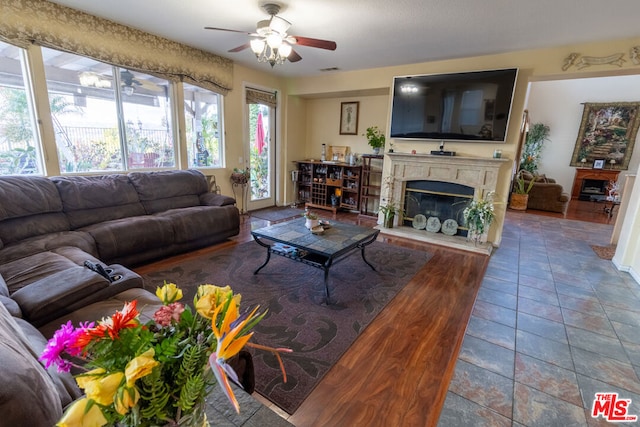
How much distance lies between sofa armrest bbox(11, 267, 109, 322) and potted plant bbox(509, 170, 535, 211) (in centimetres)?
800

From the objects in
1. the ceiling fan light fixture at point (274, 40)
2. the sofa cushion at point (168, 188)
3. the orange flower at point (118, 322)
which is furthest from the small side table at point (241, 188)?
the orange flower at point (118, 322)

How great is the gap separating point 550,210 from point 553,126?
10.5 feet

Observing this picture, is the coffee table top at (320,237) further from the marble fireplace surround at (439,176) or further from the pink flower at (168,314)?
the pink flower at (168,314)

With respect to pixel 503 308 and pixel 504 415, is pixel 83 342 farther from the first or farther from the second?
pixel 503 308

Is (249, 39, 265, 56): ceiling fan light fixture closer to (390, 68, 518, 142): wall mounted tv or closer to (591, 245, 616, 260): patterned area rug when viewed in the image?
(390, 68, 518, 142): wall mounted tv

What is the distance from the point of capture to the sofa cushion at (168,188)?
3654mm

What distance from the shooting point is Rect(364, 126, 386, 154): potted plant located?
5453 millimetres

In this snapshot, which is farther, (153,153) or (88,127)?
(153,153)

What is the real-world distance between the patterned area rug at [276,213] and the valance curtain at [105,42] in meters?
2.25

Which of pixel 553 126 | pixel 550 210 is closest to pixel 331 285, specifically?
pixel 550 210

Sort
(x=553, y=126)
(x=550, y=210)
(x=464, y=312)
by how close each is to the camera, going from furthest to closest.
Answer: (x=553, y=126) < (x=550, y=210) < (x=464, y=312)

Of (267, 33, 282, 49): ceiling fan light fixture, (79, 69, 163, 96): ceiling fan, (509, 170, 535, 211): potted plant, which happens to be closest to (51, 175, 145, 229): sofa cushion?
(79, 69, 163, 96): ceiling fan

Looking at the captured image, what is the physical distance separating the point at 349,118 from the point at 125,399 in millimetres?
6046

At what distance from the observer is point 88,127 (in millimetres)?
3545
